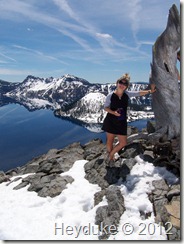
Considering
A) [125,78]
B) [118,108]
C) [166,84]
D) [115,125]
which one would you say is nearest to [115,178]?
[115,125]

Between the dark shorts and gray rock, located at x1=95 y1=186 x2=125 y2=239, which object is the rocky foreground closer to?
gray rock, located at x1=95 y1=186 x2=125 y2=239

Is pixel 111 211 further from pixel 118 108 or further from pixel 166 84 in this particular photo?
pixel 166 84

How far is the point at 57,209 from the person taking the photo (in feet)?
32.6

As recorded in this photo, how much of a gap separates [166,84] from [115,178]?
5.01m

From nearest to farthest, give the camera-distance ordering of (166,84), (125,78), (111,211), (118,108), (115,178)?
1. (111,211)
2. (125,78)
3. (118,108)
4. (115,178)
5. (166,84)

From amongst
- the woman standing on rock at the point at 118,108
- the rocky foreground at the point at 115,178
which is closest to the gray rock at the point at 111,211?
the rocky foreground at the point at 115,178

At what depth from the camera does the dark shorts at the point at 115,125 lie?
37.6 feet

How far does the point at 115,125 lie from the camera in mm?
11508

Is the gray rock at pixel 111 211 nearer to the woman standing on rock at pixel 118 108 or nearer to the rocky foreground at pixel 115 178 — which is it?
the rocky foreground at pixel 115 178

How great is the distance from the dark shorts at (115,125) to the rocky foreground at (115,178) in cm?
162

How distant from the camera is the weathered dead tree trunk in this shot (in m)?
11.6

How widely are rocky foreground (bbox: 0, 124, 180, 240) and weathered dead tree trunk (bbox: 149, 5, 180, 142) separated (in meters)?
0.72

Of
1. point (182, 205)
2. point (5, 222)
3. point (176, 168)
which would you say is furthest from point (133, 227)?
point (5, 222)

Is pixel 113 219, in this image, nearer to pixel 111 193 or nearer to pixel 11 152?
pixel 111 193
